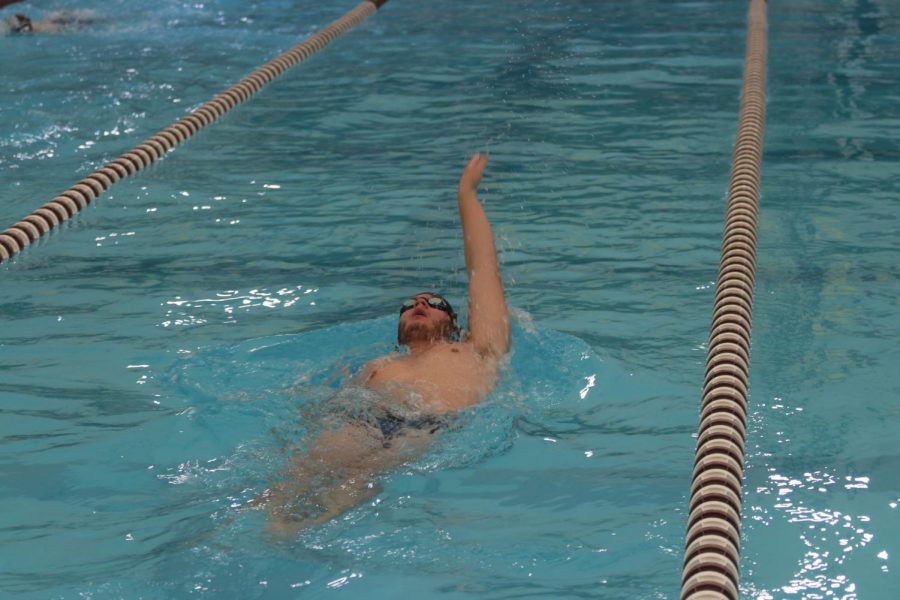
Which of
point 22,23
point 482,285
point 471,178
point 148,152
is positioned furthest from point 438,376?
point 22,23

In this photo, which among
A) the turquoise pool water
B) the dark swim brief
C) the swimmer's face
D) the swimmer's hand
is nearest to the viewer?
the turquoise pool water

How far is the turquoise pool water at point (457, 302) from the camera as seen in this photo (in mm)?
2982

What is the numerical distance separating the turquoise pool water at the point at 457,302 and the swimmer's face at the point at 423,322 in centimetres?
24

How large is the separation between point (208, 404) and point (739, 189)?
7.54 ft

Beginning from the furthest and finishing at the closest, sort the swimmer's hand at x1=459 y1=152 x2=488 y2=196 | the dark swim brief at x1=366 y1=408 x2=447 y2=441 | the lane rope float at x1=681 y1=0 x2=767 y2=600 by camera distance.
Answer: the swimmer's hand at x1=459 y1=152 x2=488 y2=196 < the dark swim brief at x1=366 y1=408 x2=447 y2=441 < the lane rope float at x1=681 y1=0 x2=767 y2=600

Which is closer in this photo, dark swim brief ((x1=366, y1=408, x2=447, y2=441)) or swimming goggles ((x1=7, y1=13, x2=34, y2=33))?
dark swim brief ((x1=366, y1=408, x2=447, y2=441))

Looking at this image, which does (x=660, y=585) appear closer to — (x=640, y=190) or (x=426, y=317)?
(x=426, y=317)

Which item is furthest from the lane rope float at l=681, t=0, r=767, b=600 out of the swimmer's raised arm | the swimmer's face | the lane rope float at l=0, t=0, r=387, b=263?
the lane rope float at l=0, t=0, r=387, b=263

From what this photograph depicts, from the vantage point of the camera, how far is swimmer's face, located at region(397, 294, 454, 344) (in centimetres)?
376

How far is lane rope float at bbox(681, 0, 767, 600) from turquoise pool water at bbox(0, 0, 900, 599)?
165 mm

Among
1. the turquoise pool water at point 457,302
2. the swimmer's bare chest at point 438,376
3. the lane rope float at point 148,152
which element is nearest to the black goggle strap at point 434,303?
the swimmer's bare chest at point 438,376

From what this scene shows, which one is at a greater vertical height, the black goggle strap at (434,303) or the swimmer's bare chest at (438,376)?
the black goggle strap at (434,303)

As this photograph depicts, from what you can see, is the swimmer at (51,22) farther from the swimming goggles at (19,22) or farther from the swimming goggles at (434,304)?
the swimming goggles at (434,304)

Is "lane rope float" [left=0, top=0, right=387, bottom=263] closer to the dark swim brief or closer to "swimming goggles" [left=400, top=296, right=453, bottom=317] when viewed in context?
"swimming goggles" [left=400, top=296, right=453, bottom=317]
